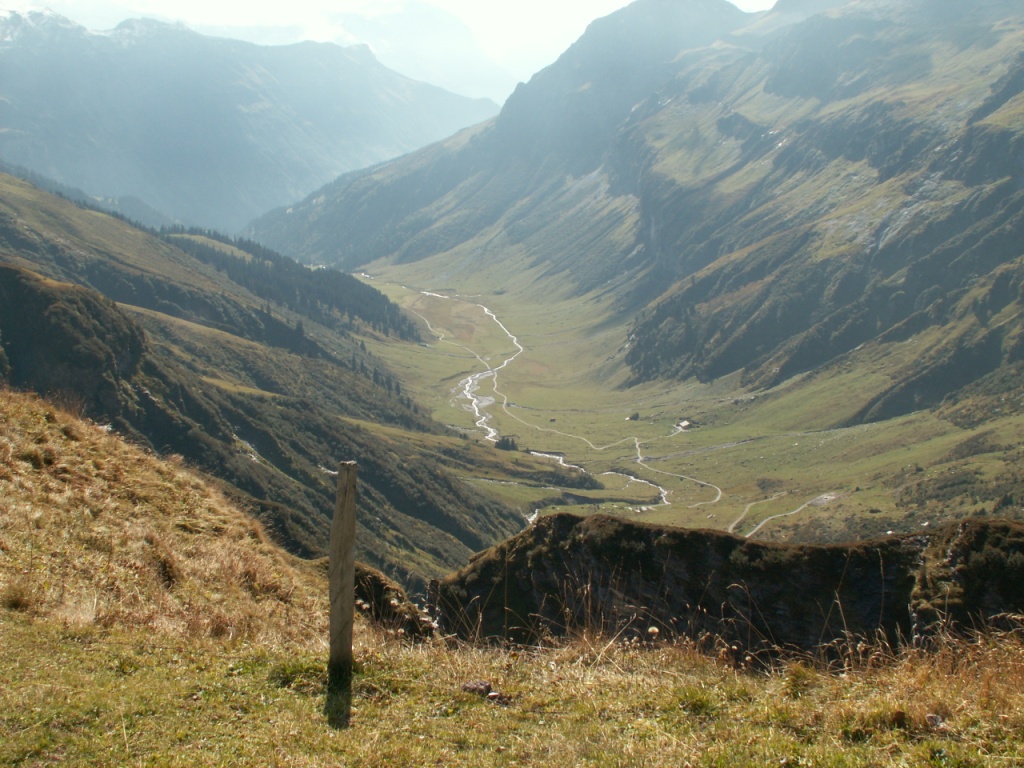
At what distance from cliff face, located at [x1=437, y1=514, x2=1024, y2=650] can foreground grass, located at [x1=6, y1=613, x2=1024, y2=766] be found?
6.45 meters

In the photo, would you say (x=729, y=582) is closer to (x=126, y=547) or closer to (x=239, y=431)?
(x=126, y=547)

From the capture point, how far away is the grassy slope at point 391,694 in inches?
321

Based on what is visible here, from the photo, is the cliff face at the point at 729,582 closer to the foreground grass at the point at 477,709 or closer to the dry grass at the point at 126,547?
the dry grass at the point at 126,547

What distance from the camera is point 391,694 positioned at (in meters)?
10.2

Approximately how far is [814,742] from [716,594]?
11.9 meters

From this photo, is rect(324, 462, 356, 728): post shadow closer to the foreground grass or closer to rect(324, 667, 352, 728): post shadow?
rect(324, 667, 352, 728): post shadow

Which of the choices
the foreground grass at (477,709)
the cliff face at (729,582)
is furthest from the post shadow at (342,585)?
the cliff face at (729,582)

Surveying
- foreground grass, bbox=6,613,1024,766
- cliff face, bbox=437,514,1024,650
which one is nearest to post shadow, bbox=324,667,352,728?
foreground grass, bbox=6,613,1024,766

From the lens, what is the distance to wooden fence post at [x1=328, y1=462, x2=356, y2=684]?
33.5 feet

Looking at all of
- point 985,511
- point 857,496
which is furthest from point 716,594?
point 857,496

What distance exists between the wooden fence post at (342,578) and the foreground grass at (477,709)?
259 mm

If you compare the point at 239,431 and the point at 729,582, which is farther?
the point at 239,431

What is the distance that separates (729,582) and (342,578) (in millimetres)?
12370

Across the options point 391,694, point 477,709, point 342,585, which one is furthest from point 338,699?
point 477,709
